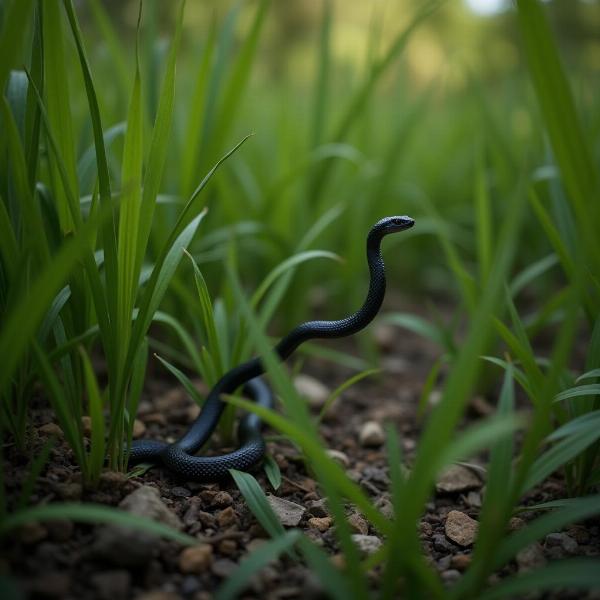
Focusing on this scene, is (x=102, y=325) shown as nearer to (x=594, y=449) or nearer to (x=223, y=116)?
(x=223, y=116)

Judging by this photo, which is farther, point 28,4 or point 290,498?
point 290,498

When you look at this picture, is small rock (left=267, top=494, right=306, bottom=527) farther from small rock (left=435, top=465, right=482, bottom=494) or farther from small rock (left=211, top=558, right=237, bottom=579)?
small rock (left=435, top=465, right=482, bottom=494)

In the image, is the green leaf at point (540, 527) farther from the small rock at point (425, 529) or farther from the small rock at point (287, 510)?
the small rock at point (287, 510)

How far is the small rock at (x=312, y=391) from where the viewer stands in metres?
2.40

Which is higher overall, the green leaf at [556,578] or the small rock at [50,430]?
the green leaf at [556,578]

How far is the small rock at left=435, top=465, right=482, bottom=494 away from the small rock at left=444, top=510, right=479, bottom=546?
17 centimetres

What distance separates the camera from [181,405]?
2143 mm

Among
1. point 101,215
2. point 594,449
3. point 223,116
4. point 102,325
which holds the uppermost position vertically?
point 223,116

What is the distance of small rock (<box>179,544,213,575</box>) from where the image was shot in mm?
1157

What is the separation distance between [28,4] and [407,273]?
10.4ft

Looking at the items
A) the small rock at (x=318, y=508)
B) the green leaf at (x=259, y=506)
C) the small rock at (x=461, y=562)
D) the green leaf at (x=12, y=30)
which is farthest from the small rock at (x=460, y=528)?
the green leaf at (x=12, y=30)

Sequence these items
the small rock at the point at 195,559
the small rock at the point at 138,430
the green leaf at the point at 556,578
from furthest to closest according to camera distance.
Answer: the small rock at the point at 138,430
the small rock at the point at 195,559
the green leaf at the point at 556,578

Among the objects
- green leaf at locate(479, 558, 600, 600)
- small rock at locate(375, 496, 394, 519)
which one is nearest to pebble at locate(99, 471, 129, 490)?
small rock at locate(375, 496, 394, 519)

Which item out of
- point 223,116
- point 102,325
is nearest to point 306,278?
point 223,116
